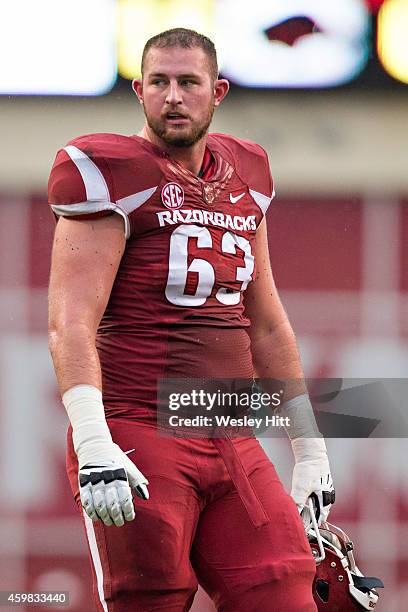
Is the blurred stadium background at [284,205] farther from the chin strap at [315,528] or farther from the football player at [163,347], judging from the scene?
the football player at [163,347]

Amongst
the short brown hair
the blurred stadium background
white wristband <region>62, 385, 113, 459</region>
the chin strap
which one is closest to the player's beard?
the short brown hair

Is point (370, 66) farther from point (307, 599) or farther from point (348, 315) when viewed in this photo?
point (307, 599)

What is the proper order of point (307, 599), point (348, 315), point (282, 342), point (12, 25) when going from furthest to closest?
point (348, 315)
point (12, 25)
point (282, 342)
point (307, 599)

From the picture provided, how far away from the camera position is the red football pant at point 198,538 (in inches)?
88.4

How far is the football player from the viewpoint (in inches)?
88.4

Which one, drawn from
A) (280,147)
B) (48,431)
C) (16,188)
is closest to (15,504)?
(48,431)

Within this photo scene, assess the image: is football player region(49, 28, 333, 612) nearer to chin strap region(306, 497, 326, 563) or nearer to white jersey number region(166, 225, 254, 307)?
white jersey number region(166, 225, 254, 307)

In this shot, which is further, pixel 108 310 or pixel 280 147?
pixel 280 147

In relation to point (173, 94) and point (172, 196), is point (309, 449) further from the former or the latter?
point (173, 94)

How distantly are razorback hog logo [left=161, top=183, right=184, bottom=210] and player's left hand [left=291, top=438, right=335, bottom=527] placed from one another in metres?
0.57

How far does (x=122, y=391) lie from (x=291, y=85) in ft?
7.73

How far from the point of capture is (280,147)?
14.8ft

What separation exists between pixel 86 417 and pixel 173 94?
61 centimetres

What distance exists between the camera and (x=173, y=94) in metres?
2.40
